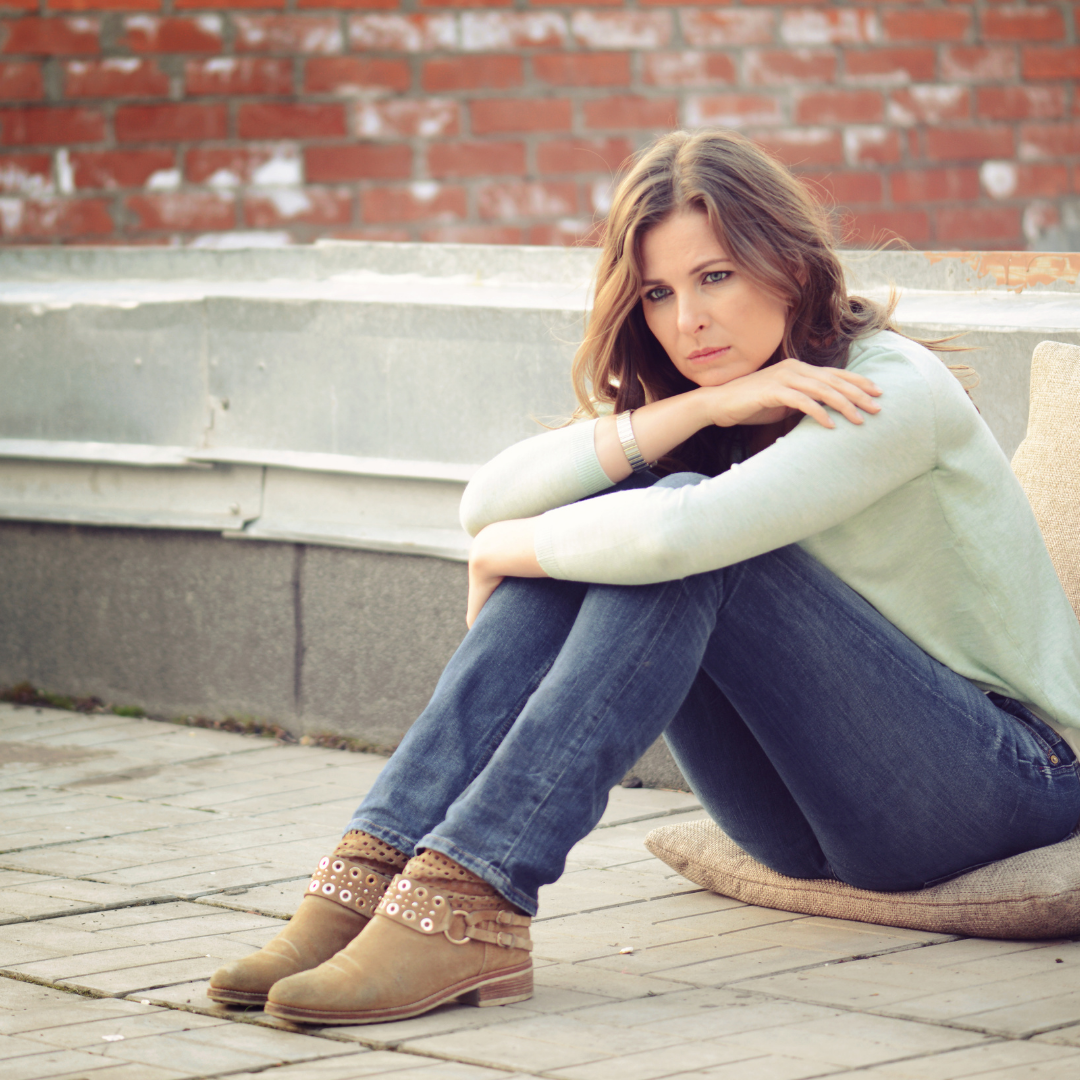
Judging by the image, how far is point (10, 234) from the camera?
6.20 meters

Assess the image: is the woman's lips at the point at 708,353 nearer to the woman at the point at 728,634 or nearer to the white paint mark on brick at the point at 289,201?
the woman at the point at 728,634

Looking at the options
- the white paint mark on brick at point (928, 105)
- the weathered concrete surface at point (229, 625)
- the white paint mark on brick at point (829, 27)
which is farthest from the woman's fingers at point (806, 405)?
the white paint mark on brick at point (928, 105)

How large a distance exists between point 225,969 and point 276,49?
14.7 ft

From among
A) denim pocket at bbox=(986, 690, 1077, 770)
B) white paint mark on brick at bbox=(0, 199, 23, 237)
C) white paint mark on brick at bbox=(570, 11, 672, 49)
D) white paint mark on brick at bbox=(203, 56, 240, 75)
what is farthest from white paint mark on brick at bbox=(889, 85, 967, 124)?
denim pocket at bbox=(986, 690, 1077, 770)

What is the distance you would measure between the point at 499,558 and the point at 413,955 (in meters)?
0.57

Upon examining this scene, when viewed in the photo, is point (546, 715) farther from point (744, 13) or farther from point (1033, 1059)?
point (744, 13)

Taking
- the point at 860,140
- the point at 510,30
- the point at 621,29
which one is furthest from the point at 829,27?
the point at 510,30

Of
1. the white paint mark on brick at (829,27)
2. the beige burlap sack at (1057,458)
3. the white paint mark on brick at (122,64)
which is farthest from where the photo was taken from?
the white paint mark on brick at (829,27)

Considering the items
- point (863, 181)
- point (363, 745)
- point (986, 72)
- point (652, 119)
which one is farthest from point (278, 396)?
point (986, 72)

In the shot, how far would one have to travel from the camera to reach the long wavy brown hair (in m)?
2.53

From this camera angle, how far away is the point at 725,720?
267cm

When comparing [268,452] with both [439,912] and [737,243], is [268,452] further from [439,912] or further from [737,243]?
[439,912]

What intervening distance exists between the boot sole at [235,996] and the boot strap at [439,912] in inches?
8.3

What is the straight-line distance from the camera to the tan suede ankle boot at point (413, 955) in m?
2.25
